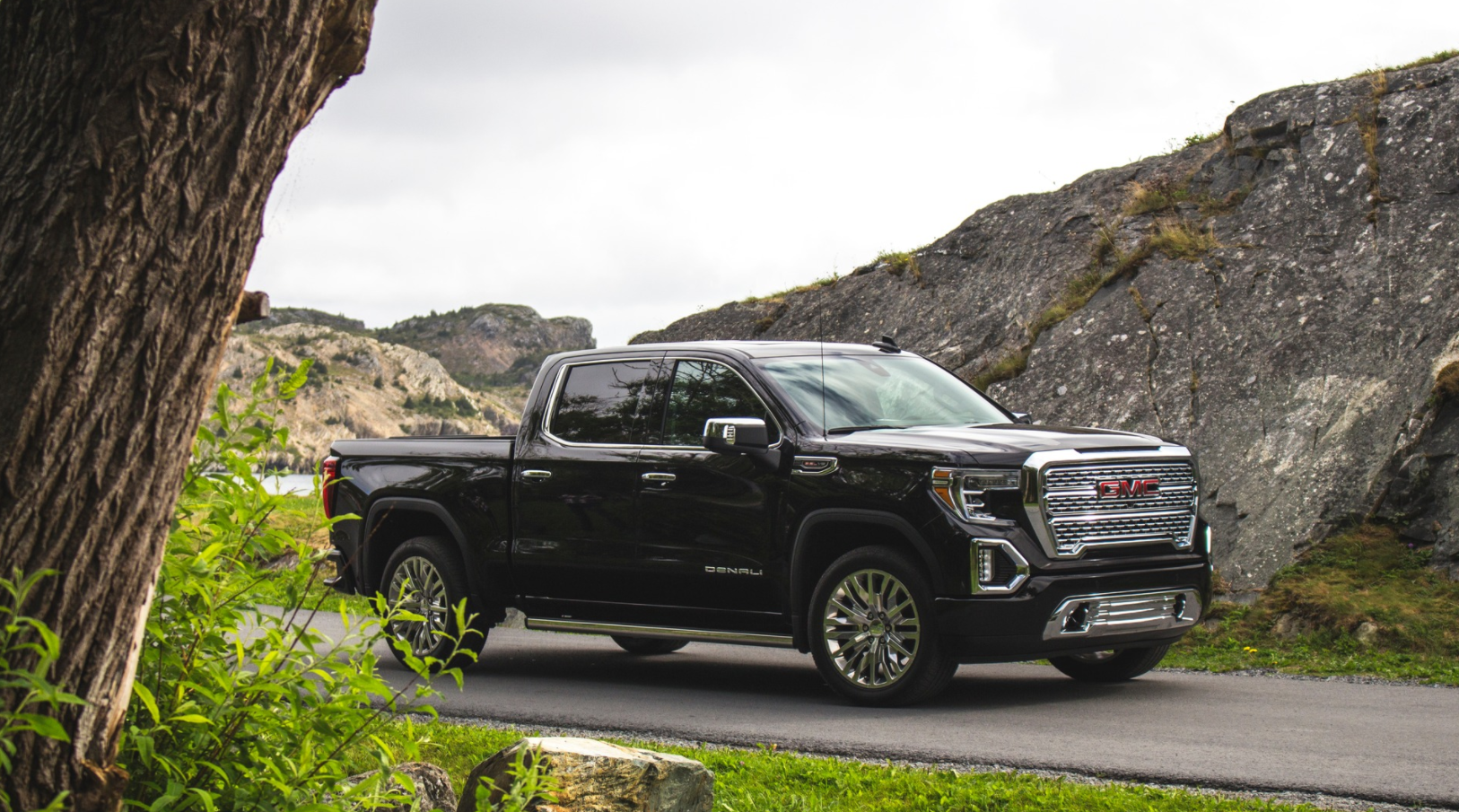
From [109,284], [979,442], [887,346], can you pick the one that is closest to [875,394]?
[887,346]

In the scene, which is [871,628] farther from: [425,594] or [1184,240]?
[1184,240]

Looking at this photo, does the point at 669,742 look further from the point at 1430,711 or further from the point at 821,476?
the point at 1430,711

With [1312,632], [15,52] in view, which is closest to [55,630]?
[15,52]

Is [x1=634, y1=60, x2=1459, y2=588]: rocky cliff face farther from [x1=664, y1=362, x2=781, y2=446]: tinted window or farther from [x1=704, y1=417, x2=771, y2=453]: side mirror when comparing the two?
[x1=704, y1=417, x2=771, y2=453]: side mirror

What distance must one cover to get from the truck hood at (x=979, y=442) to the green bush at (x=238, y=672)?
4.62m

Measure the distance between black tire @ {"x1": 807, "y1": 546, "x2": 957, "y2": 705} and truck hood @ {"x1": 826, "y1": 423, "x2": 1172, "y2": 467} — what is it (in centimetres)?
59

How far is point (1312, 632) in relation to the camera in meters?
11.0

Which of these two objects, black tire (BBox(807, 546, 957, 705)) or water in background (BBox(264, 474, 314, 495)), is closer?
water in background (BBox(264, 474, 314, 495))

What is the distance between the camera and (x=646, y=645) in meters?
12.0

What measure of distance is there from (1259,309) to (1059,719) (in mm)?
9180

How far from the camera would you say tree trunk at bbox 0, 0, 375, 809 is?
3.13 metres

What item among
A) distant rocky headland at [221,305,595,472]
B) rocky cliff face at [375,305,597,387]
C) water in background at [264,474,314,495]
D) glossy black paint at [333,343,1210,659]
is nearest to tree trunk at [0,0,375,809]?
water in background at [264,474,314,495]

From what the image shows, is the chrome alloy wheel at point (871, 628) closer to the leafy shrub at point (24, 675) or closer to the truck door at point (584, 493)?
the truck door at point (584, 493)

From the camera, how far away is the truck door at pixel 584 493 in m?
9.41
